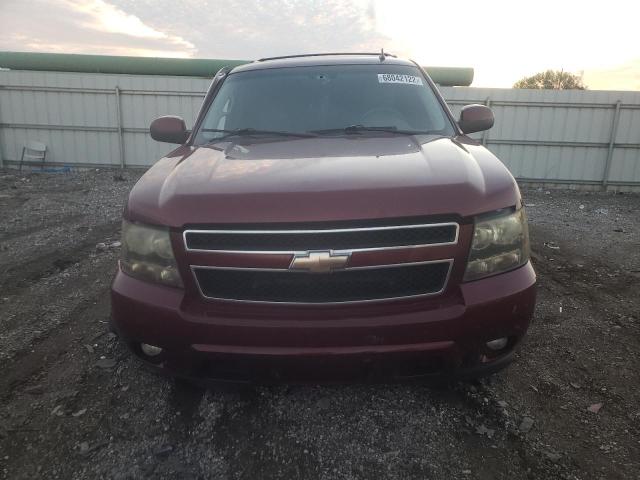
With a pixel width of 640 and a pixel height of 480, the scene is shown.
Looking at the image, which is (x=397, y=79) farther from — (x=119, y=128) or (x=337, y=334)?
(x=119, y=128)

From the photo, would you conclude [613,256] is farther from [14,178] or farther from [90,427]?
[14,178]

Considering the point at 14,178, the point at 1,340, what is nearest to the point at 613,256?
the point at 1,340

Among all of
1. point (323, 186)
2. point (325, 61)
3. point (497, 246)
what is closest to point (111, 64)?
point (325, 61)

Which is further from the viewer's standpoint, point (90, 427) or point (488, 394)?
point (488, 394)

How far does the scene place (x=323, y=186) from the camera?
1.85m

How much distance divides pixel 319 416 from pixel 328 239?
40.5 inches

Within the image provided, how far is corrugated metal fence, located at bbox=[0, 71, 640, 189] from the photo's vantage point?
42.4 ft

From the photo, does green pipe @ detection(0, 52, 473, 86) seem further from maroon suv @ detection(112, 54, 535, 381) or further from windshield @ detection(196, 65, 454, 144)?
maroon suv @ detection(112, 54, 535, 381)

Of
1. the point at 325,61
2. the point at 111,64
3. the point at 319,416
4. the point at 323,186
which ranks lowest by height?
the point at 319,416

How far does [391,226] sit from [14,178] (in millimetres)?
14224

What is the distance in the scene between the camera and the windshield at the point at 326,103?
287cm

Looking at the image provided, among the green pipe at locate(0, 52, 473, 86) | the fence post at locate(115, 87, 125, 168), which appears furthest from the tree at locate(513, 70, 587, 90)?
the fence post at locate(115, 87, 125, 168)

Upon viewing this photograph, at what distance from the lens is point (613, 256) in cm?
547

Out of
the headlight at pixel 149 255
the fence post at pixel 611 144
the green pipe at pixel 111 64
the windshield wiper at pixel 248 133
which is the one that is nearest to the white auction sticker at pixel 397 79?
the windshield wiper at pixel 248 133
